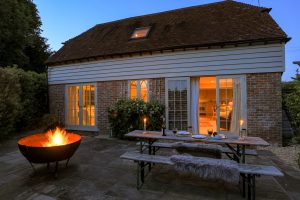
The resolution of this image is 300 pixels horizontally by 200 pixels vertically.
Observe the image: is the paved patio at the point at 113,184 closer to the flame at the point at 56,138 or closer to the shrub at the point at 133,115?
the flame at the point at 56,138

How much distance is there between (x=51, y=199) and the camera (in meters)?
2.78

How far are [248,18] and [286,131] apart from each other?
4.32 metres

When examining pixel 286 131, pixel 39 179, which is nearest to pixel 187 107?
pixel 286 131

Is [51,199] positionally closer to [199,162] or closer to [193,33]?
[199,162]

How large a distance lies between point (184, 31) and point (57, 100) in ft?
22.7

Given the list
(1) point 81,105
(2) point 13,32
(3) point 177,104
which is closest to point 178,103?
(3) point 177,104

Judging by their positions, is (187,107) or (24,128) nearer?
(187,107)

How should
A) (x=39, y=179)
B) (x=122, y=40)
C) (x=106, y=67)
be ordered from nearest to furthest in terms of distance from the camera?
(x=39, y=179) < (x=106, y=67) < (x=122, y=40)

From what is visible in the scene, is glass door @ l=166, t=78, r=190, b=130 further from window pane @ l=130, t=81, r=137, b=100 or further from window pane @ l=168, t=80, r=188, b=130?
window pane @ l=130, t=81, r=137, b=100

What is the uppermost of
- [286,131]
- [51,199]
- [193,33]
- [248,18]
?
[248,18]

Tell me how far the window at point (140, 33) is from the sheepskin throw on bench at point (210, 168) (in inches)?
254

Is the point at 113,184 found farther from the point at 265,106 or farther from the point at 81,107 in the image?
the point at 81,107

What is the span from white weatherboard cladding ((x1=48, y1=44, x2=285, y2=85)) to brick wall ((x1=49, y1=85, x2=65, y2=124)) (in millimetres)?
678

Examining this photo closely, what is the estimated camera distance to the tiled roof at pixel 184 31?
6203mm
